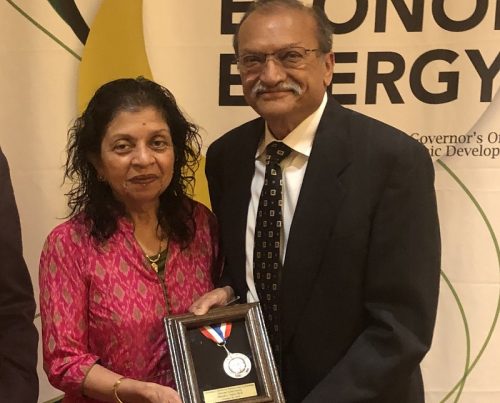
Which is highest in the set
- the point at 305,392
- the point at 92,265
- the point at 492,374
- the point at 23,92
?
the point at 23,92

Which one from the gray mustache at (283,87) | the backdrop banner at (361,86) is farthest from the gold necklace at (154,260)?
the backdrop banner at (361,86)

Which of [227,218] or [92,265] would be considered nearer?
[92,265]

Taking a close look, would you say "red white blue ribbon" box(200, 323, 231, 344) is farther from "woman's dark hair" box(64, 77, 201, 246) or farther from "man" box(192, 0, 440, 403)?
"woman's dark hair" box(64, 77, 201, 246)

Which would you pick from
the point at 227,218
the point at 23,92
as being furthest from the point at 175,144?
the point at 23,92

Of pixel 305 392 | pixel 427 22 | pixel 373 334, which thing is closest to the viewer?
pixel 373 334

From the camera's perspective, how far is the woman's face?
157cm

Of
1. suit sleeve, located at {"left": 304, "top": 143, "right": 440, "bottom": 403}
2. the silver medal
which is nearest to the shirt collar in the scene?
suit sleeve, located at {"left": 304, "top": 143, "right": 440, "bottom": 403}

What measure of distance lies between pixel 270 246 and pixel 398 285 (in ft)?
1.11

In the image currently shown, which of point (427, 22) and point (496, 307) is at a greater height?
point (427, 22)

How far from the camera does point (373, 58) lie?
97.5 inches

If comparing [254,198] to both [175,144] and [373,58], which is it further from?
[373,58]

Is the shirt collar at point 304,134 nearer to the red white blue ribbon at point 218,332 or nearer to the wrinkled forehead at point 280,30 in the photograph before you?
the wrinkled forehead at point 280,30

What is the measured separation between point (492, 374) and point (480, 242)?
555mm

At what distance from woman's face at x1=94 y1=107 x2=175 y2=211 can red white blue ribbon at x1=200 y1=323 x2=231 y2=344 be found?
0.37m
